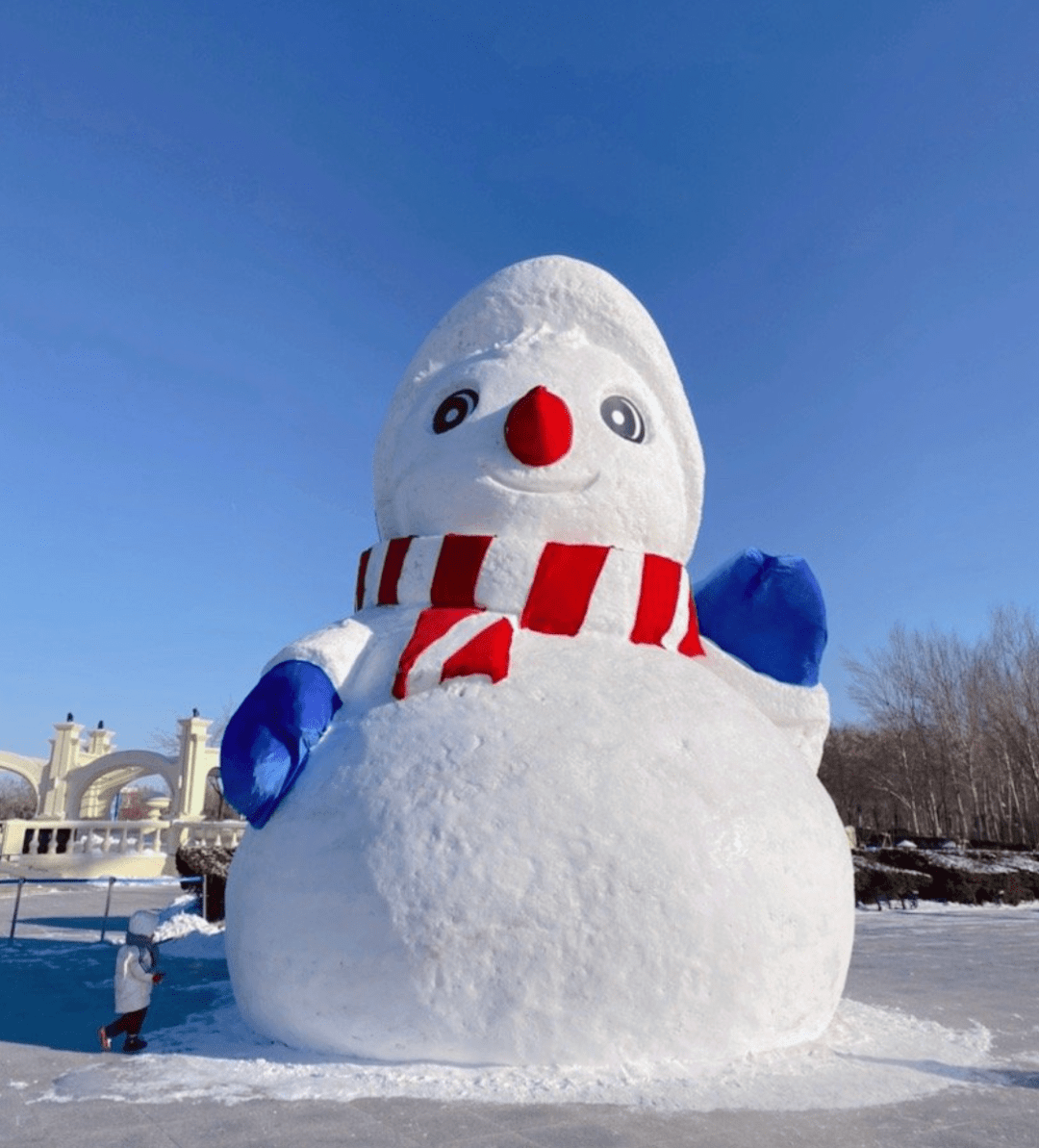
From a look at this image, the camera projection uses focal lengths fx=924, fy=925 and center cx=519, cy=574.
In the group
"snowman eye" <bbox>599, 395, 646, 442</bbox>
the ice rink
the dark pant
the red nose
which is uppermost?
"snowman eye" <bbox>599, 395, 646, 442</bbox>

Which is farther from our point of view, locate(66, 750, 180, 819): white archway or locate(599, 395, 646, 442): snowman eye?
locate(66, 750, 180, 819): white archway

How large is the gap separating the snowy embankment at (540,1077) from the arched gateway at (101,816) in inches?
678

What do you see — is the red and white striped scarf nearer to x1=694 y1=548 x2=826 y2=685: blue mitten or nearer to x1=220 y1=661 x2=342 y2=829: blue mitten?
x1=220 y1=661 x2=342 y2=829: blue mitten

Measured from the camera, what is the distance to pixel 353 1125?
11.5 ft

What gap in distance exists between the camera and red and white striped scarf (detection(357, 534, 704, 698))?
5160mm

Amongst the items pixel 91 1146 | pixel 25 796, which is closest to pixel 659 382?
pixel 91 1146

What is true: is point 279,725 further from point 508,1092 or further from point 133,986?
point 508,1092

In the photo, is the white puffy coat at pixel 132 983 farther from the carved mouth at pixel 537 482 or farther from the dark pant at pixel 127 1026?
the carved mouth at pixel 537 482

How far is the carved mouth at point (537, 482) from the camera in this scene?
5.51 metres

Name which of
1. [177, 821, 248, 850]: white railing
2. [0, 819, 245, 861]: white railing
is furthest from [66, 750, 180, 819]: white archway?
[177, 821, 248, 850]: white railing

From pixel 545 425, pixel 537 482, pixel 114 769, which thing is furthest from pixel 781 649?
pixel 114 769

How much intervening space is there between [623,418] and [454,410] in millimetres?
1078

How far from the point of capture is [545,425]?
536 centimetres

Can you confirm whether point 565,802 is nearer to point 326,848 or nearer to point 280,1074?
point 326,848
